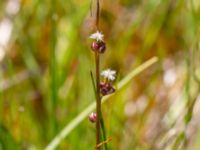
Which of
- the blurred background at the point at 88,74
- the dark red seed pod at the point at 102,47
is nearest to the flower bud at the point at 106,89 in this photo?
the dark red seed pod at the point at 102,47

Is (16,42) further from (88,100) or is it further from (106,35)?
(88,100)

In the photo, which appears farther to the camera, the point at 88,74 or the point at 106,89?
the point at 88,74

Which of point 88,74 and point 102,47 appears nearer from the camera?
point 102,47

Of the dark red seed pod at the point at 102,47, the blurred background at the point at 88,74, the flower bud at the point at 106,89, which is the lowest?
the flower bud at the point at 106,89

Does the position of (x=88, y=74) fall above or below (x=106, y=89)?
above

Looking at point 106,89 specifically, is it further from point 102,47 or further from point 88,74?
point 88,74

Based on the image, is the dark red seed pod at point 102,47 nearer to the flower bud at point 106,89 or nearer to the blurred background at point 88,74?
the flower bud at point 106,89

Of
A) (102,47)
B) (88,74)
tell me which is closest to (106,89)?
(102,47)

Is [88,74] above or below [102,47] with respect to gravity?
above

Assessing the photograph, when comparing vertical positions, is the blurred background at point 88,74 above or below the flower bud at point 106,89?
above
